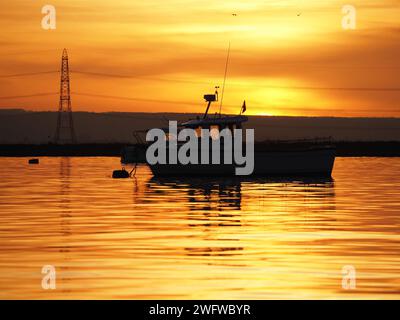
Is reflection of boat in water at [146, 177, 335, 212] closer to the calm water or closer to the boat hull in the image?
the calm water

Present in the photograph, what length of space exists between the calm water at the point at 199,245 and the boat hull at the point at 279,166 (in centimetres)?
2159

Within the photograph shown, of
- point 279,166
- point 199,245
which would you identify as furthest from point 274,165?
point 199,245

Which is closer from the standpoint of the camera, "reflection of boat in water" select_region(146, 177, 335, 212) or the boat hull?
"reflection of boat in water" select_region(146, 177, 335, 212)

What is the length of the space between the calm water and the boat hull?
850 inches

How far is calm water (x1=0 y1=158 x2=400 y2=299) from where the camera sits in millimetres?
20406

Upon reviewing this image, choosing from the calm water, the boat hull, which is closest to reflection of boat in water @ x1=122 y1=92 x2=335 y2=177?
the boat hull

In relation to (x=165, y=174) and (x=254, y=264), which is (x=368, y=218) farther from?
(x=165, y=174)

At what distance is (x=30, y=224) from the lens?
34.7 m

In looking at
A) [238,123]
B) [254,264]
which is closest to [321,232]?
[254,264]

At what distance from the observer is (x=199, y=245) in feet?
92.8

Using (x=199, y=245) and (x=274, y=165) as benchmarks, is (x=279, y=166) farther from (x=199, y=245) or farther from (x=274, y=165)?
(x=199, y=245)

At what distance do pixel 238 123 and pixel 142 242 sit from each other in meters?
44.1

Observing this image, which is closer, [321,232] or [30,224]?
[321,232]

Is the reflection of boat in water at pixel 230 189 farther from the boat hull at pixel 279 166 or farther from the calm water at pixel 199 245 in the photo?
the boat hull at pixel 279 166
